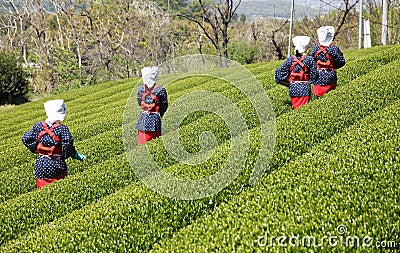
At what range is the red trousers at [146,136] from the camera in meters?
8.46

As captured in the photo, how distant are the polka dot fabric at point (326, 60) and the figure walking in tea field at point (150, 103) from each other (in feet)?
11.5

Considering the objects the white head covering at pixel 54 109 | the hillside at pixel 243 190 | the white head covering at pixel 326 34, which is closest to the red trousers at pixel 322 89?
the hillside at pixel 243 190

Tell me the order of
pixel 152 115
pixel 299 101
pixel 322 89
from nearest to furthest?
pixel 152 115 < pixel 299 101 < pixel 322 89

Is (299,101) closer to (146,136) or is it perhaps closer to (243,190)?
(146,136)

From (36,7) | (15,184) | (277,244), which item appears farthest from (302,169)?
(36,7)

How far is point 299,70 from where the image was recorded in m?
8.56

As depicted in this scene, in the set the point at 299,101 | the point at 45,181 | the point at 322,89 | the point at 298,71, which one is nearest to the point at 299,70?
the point at 298,71

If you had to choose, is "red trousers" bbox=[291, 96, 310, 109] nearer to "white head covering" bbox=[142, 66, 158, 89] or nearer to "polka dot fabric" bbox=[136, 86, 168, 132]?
"polka dot fabric" bbox=[136, 86, 168, 132]

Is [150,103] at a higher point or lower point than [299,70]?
lower

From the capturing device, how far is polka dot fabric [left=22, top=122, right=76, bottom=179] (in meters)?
6.88

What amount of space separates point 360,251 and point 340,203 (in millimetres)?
815

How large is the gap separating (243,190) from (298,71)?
3.61 m

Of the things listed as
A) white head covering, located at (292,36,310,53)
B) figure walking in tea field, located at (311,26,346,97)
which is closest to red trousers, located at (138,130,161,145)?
white head covering, located at (292,36,310,53)

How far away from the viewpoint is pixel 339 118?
26.6 feet
